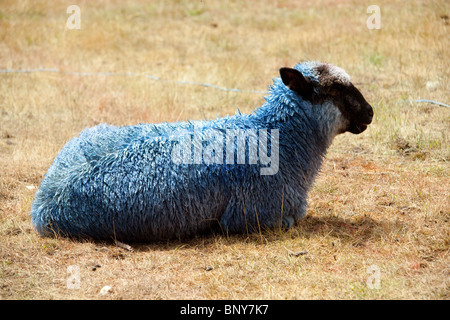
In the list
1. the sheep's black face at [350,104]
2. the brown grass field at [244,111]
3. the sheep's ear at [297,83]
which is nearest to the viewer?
the brown grass field at [244,111]

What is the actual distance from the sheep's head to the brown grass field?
1069 mm

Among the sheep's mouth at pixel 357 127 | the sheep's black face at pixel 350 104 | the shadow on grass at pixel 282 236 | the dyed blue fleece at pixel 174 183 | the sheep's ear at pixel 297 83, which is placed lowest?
the shadow on grass at pixel 282 236

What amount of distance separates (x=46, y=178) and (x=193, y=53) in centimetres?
740

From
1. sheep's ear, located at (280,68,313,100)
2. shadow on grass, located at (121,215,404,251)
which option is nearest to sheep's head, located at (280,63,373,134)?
sheep's ear, located at (280,68,313,100)

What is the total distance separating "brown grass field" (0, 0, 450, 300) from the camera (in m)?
4.11

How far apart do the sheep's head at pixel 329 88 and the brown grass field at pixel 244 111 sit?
42.1 inches

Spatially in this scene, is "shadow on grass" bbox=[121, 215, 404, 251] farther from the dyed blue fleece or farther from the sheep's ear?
the sheep's ear

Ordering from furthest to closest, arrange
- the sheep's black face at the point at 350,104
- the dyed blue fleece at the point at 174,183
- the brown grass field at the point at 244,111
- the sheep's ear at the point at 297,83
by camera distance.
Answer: the sheep's black face at the point at 350,104 → the sheep's ear at the point at 297,83 → the dyed blue fleece at the point at 174,183 → the brown grass field at the point at 244,111

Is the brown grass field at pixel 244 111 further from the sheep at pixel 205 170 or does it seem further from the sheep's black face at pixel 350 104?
the sheep's black face at pixel 350 104

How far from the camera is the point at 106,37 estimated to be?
1265 cm

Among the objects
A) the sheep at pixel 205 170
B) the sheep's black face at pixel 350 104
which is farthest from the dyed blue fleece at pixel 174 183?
the sheep's black face at pixel 350 104

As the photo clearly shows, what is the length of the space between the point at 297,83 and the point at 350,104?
0.57 meters

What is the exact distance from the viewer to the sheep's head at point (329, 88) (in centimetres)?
476
